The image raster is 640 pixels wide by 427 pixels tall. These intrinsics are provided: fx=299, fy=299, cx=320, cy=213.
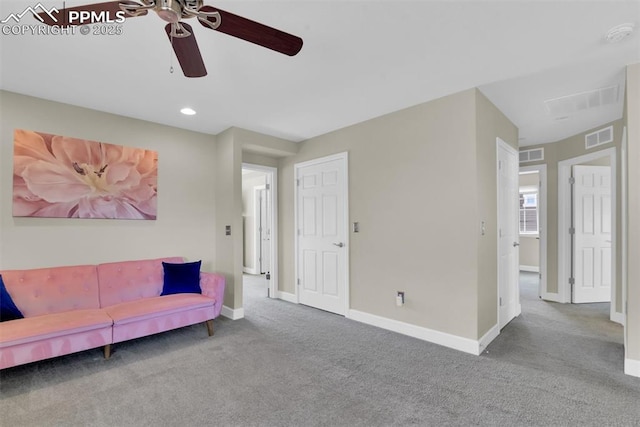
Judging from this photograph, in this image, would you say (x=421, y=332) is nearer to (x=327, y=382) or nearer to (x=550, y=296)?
(x=327, y=382)

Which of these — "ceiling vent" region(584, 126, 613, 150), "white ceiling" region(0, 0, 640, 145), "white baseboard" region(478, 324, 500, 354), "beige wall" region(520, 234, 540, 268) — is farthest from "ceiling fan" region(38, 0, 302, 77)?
"beige wall" region(520, 234, 540, 268)

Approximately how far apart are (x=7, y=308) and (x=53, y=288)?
338 mm

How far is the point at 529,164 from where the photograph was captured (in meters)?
4.82

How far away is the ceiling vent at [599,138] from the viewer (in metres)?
3.70

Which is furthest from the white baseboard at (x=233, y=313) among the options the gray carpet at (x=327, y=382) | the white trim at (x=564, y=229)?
the white trim at (x=564, y=229)

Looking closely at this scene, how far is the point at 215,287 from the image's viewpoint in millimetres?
3348

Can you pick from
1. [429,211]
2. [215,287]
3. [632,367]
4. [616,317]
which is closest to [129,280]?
[215,287]

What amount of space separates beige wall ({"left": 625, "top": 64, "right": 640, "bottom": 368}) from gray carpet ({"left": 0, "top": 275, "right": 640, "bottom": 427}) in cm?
35

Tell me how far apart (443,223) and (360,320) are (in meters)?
1.58

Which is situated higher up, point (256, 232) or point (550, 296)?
point (256, 232)

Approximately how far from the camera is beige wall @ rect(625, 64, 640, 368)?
2320 millimetres

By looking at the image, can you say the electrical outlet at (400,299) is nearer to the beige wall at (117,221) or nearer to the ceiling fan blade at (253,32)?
the beige wall at (117,221)

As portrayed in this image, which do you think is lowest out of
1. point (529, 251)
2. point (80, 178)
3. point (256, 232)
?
point (529, 251)

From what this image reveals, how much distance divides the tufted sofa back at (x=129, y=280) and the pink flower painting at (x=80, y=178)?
56 cm
